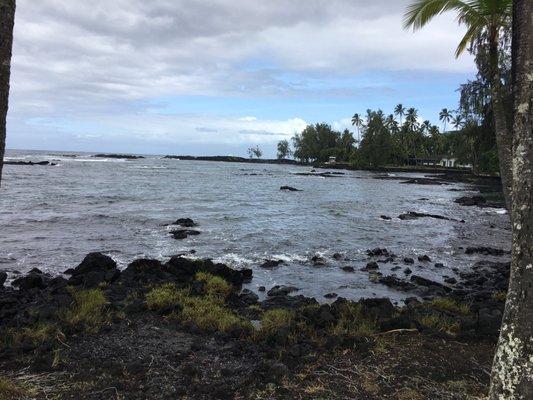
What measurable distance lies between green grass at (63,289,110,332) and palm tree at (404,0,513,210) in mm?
7201

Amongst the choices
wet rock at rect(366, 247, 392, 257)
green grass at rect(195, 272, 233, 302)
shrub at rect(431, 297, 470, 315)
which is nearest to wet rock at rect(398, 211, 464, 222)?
wet rock at rect(366, 247, 392, 257)

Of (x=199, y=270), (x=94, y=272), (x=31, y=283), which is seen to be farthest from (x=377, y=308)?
(x=31, y=283)

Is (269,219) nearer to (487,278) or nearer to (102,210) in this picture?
(102,210)

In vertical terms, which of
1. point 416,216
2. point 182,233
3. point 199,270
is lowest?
point 182,233

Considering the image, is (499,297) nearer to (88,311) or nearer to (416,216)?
(88,311)

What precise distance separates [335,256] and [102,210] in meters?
18.6

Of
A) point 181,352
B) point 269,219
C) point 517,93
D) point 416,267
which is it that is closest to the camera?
point 517,93

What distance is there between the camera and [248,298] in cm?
1130

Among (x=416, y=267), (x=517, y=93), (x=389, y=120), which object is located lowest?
(x=416, y=267)

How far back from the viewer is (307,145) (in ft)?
506

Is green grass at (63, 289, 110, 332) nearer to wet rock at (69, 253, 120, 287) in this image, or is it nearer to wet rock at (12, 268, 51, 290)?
wet rock at (69, 253, 120, 287)

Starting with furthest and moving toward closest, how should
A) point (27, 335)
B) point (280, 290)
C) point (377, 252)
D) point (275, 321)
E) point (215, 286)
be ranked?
point (377, 252) → point (280, 290) → point (215, 286) → point (275, 321) → point (27, 335)

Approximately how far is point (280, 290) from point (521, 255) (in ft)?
30.8

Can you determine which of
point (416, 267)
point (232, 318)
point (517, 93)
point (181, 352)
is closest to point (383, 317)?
point (232, 318)
